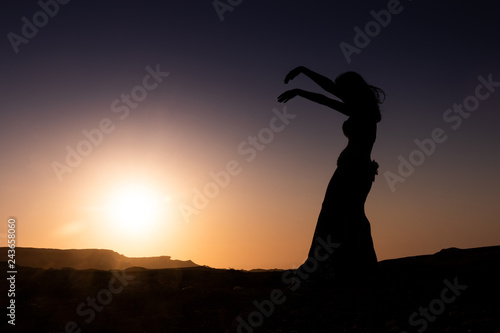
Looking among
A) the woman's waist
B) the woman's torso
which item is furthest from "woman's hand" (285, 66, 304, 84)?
the woman's waist

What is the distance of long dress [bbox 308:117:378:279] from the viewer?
239 inches

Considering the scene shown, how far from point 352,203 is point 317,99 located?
182cm

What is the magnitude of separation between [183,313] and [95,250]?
6066 cm

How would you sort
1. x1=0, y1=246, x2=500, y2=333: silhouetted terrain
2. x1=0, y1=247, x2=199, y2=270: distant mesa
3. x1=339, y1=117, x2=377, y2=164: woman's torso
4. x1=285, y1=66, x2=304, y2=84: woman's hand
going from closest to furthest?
x1=0, y1=246, x2=500, y2=333: silhouetted terrain < x1=285, y1=66, x2=304, y2=84: woman's hand < x1=339, y1=117, x2=377, y2=164: woman's torso < x1=0, y1=247, x2=199, y2=270: distant mesa

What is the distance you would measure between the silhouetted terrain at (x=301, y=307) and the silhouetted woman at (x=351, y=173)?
55cm

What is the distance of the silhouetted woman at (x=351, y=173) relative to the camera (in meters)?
6.05

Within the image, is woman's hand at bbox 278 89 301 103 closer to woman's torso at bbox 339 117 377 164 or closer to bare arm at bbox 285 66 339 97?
bare arm at bbox 285 66 339 97

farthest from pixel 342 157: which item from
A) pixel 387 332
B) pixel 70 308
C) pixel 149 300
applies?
pixel 70 308

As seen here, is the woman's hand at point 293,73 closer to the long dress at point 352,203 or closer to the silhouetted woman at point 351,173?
the silhouetted woman at point 351,173

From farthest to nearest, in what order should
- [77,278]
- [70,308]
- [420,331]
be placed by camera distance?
[77,278] → [70,308] → [420,331]

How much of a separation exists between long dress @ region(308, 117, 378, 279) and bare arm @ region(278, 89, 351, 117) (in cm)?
24

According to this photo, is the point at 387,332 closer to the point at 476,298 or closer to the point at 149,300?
the point at 476,298

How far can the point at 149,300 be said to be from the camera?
624 centimetres

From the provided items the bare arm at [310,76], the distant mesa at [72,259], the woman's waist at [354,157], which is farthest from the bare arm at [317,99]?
the distant mesa at [72,259]
